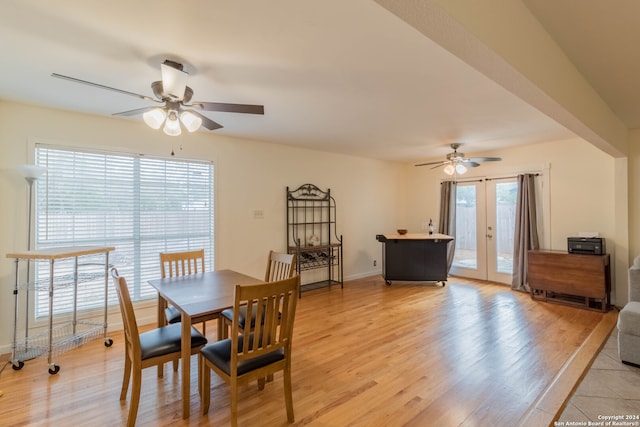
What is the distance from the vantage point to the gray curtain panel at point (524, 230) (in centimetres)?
491

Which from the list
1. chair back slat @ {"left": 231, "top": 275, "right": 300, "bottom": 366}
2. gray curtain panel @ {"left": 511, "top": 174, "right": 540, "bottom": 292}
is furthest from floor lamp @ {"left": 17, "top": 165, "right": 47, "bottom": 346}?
gray curtain panel @ {"left": 511, "top": 174, "right": 540, "bottom": 292}

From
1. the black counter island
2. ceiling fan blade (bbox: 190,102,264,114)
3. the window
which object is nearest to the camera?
ceiling fan blade (bbox: 190,102,264,114)

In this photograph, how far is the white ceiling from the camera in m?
1.65

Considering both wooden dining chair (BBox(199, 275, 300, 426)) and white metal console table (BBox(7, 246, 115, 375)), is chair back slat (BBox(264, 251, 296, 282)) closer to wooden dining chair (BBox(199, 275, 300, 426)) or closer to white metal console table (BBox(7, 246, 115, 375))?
wooden dining chair (BBox(199, 275, 300, 426))

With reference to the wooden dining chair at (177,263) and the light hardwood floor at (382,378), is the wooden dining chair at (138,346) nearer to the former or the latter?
the light hardwood floor at (382,378)

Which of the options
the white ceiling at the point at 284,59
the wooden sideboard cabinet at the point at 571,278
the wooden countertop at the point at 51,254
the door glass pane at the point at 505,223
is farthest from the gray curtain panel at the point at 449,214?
the wooden countertop at the point at 51,254

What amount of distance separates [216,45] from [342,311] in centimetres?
342

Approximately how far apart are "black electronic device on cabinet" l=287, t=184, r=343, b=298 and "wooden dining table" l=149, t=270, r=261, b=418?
6.99 ft

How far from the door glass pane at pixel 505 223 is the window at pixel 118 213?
16.2 feet

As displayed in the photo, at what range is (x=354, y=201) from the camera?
6.06 meters

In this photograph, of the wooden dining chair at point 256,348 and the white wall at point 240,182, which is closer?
the wooden dining chair at point 256,348

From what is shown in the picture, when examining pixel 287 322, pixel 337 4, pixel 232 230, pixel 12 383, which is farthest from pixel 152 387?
pixel 337 4

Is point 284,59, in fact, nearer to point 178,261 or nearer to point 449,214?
point 178,261

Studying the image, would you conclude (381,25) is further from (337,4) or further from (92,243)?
(92,243)
